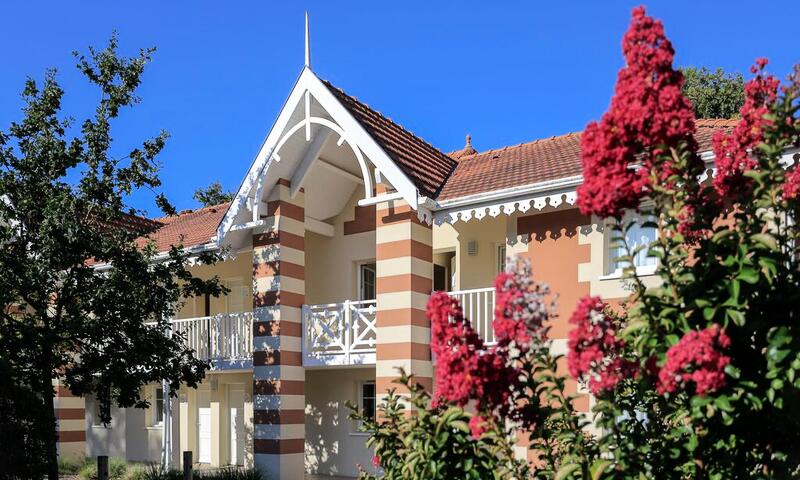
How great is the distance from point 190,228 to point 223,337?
4.76 meters

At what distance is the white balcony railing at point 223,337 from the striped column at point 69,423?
508 centimetres

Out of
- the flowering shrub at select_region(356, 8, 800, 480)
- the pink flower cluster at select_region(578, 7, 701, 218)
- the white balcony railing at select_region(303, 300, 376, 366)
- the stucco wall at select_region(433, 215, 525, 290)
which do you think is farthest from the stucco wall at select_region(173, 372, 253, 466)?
the pink flower cluster at select_region(578, 7, 701, 218)

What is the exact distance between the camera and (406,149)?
14695mm

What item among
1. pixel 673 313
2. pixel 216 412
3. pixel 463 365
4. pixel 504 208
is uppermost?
pixel 504 208

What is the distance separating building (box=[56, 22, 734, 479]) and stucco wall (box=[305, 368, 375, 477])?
0.09ft

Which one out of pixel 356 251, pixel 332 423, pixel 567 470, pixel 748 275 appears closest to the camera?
pixel 748 275

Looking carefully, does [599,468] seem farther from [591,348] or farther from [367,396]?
[367,396]

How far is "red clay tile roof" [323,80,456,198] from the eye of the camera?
13.7m

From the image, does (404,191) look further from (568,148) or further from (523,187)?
(568,148)

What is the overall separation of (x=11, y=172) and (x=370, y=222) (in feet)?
23.1

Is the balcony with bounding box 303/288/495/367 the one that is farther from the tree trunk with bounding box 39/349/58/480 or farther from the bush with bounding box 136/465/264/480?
the tree trunk with bounding box 39/349/58/480

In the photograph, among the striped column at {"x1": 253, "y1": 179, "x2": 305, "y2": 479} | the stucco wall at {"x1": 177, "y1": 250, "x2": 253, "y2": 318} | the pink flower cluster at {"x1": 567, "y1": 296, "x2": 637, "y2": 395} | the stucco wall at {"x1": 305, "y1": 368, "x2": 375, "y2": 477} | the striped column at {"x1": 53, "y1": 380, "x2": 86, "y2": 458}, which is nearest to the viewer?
the pink flower cluster at {"x1": 567, "y1": 296, "x2": 637, "y2": 395}

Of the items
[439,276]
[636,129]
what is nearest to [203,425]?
[439,276]

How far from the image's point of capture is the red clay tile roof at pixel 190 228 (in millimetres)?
18172
